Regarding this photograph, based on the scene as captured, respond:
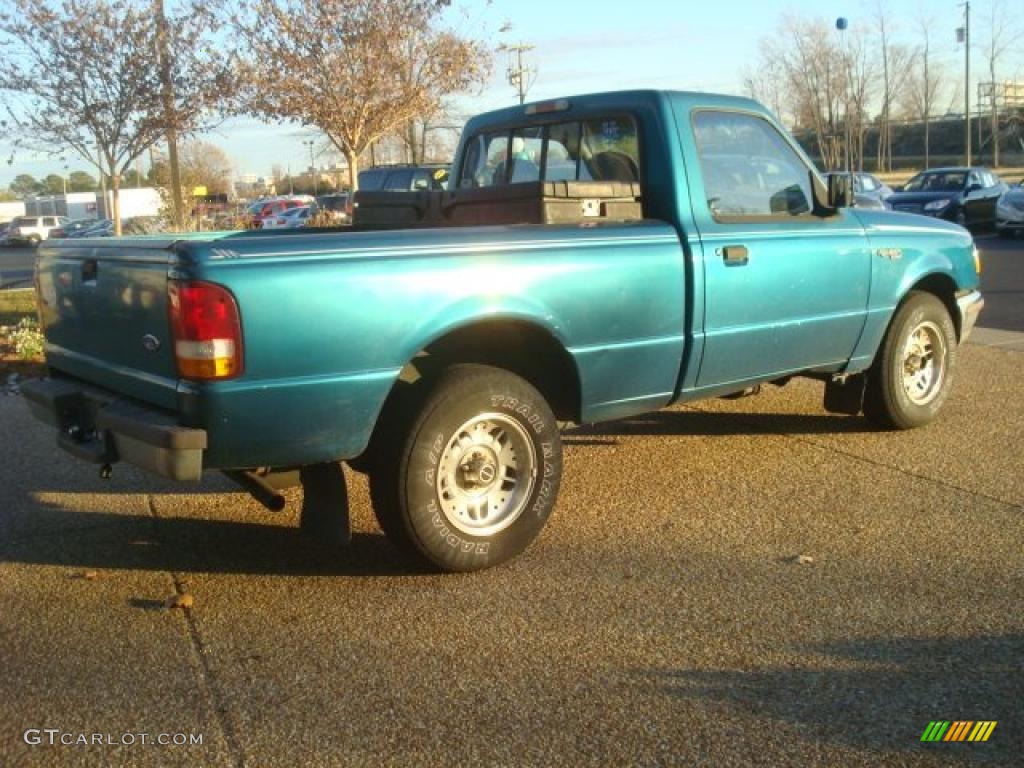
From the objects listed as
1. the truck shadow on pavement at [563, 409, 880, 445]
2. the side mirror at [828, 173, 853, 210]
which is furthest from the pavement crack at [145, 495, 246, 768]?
the side mirror at [828, 173, 853, 210]

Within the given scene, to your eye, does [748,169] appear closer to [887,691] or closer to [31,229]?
[887,691]

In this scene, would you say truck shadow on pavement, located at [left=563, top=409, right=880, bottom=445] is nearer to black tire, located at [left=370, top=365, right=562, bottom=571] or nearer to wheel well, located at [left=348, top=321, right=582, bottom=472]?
wheel well, located at [left=348, top=321, right=582, bottom=472]

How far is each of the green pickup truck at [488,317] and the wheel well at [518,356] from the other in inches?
0.5

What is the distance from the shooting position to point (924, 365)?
6.76 m

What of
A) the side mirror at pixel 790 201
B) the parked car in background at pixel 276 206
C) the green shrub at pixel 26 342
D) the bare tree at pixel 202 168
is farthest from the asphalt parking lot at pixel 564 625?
the parked car in background at pixel 276 206

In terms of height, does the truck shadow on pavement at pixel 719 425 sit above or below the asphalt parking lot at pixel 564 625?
above

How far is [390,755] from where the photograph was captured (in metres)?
3.06

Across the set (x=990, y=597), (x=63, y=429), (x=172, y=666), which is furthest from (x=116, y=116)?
(x=990, y=597)

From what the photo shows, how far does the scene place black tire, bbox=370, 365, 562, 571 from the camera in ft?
13.9

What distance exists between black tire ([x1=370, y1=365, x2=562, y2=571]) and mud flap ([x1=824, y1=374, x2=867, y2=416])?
8.78 feet

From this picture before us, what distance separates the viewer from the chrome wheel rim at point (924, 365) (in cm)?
665

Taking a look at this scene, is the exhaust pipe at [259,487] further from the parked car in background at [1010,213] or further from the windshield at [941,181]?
the windshield at [941,181]

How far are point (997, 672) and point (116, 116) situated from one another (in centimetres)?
1423

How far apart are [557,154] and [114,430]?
2926mm
